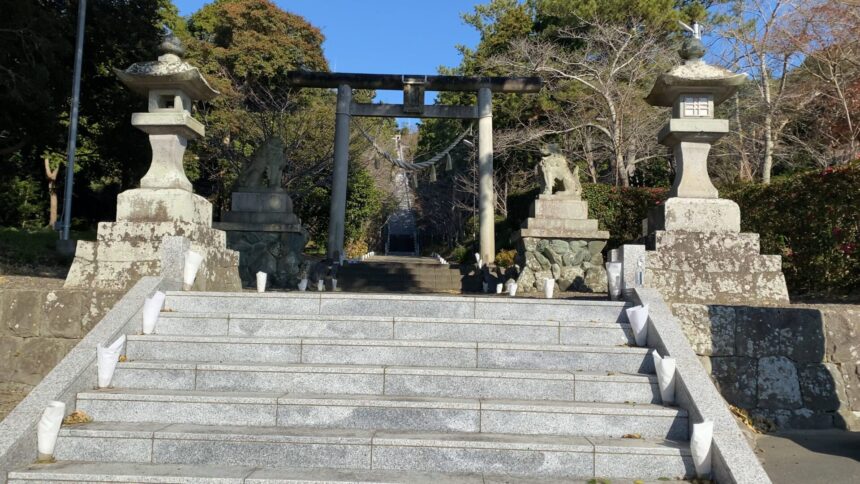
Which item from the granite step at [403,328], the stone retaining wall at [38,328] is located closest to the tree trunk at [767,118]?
the granite step at [403,328]

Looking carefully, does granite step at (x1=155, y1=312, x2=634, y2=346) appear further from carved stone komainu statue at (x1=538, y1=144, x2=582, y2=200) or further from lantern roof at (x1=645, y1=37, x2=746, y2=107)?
carved stone komainu statue at (x1=538, y1=144, x2=582, y2=200)

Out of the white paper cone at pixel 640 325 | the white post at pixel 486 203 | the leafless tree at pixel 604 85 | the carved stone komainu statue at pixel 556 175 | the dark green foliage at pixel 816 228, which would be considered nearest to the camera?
the white paper cone at pixel 640 325

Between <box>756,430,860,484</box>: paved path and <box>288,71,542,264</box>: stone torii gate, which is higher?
<box>288,71,542,264</box>: stone torii gate

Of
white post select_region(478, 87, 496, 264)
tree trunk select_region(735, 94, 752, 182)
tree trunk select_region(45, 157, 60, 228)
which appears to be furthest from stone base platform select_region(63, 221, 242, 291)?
tree trunk select_region(45, 157, 60, 228)

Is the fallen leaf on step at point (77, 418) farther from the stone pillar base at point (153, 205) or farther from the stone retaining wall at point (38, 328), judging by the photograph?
the stone pillar base at point (153, 205)

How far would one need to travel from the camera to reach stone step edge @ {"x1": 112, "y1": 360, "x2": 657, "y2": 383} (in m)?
4.13

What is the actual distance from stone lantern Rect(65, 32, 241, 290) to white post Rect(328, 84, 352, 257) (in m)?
7.82

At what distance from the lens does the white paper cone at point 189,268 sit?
18.3 ft

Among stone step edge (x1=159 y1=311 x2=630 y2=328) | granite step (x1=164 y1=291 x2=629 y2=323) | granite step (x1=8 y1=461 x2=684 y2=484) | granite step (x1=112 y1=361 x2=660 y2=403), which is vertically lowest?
granite step (x1=8 y1=461 x2=684 y2=484)

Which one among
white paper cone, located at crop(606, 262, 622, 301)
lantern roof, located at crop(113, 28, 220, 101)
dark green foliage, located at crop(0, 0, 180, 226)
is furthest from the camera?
dark green foliage, located at crop(0, 0, 180, 226)

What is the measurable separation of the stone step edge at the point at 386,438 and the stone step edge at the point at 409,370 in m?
0.48

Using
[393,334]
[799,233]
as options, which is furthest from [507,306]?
[799,233]

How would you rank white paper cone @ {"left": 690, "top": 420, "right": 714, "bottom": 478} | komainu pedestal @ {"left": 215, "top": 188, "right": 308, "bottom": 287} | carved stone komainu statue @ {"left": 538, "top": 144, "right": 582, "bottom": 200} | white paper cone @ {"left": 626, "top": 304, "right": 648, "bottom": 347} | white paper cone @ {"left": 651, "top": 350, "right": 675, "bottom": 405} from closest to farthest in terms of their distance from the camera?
white paper cone @ {"left": 690, "top": 420, "right": 714, "bottom": 478}, white paper cone @ {"left": 651, "top": 350, "right": 675, "bottom": 405}, white paper cone @ {"left": 626, "top": 304, "right": 648, "bottom": 347}, komainu pedestal @ {"left": 215, "top": 188, "right": 308, "bottom": 287}, carved stone komainu statue @ {"left": 538, "top": 144, "right": 582, "bottom": 200}

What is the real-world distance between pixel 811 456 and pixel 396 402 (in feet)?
8.84
